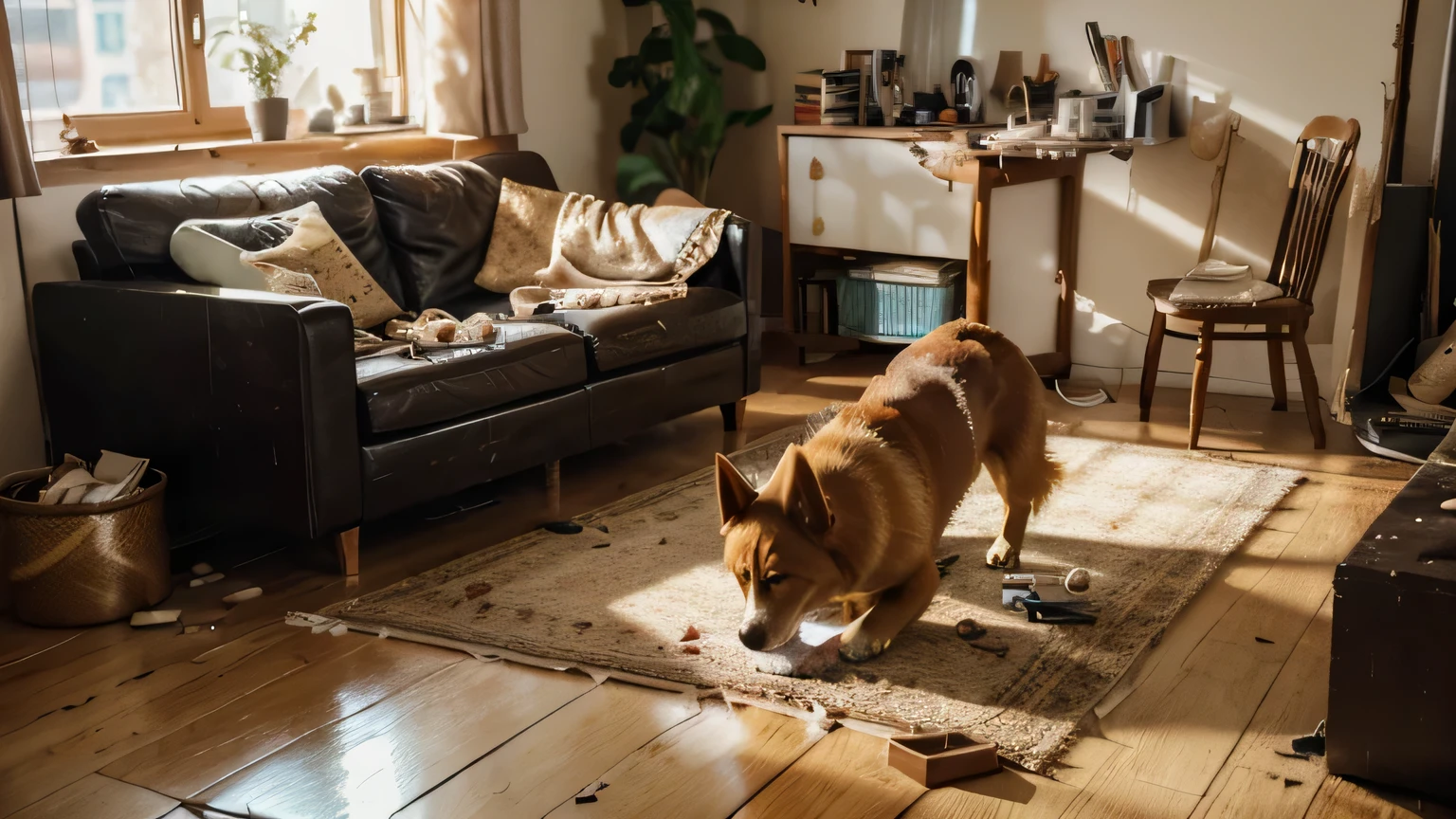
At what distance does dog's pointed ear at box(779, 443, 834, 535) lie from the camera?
1.94 metres

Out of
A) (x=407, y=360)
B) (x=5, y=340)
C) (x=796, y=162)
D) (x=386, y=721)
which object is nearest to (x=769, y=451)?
(x=407, y=360)

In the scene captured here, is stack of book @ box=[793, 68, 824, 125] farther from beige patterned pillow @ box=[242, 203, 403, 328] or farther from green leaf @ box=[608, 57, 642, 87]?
beige patterned pillow @ box=[242, 203, 403, 328]

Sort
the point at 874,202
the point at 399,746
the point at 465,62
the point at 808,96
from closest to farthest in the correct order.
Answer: the point at 399,746 < the point at 465,62 < the point at 874,202 < the point at 808,96

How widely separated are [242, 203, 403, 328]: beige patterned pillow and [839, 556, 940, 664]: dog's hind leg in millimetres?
1511

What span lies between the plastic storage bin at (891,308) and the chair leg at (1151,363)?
0.70 meters

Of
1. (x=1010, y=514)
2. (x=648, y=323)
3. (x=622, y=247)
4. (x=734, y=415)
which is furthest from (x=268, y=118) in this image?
(x=1010, y=514)

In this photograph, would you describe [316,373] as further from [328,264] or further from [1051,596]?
[1051,596]

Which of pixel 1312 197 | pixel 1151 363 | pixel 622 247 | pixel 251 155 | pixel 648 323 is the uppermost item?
pixel 251 155

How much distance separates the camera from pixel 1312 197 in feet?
11.8

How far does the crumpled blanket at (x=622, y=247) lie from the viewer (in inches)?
144

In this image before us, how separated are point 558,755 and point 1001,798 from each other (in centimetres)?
67

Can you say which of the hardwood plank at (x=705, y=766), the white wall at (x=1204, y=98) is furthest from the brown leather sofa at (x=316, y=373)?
the white wall at (x=1204, y=98)

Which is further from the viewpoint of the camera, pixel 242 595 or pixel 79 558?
pixel 242 595

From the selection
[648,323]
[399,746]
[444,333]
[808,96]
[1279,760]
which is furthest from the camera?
[808,96]
